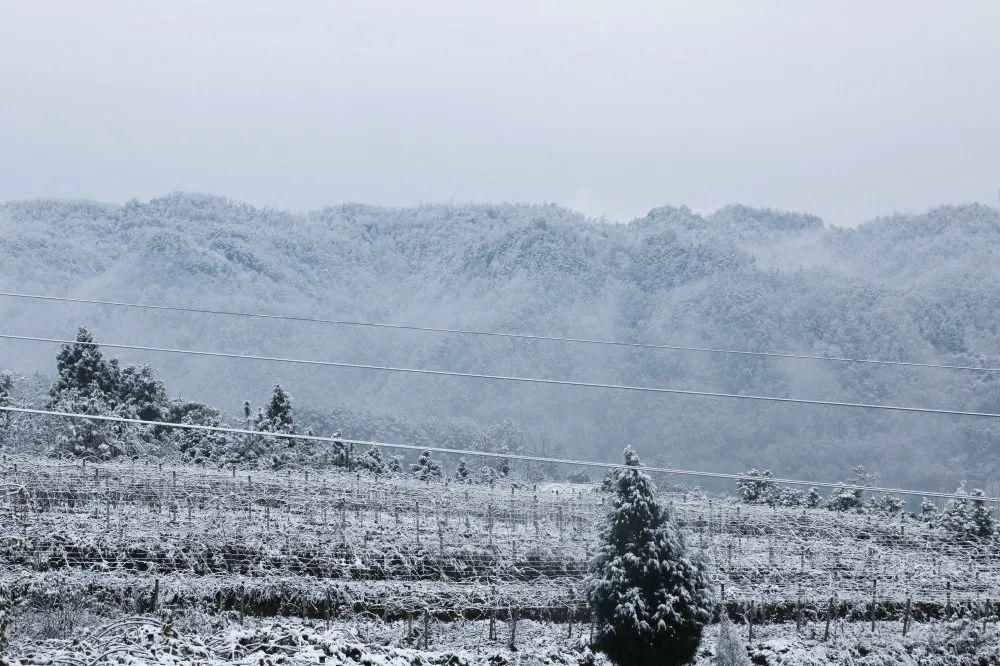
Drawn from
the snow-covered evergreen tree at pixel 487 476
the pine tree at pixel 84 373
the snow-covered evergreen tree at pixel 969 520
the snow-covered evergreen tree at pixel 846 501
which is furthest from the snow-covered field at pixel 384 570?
the pine tree at pixel 84 373

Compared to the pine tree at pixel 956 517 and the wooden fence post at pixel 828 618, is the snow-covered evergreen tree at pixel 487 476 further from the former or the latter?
the wooden fence post at pixel 828 618

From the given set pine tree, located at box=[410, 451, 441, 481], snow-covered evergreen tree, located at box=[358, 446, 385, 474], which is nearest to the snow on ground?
pine tree, located at box=[410, 451, 441, 481]

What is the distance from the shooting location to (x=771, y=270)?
6172 centimetres

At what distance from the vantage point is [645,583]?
1209 centimetres

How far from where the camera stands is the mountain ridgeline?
127 ft

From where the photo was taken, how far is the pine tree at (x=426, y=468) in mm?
26184

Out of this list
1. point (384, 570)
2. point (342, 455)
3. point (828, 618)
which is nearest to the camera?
point (828, 618)

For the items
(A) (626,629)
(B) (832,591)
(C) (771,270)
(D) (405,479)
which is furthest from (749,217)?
(A) (626,629)

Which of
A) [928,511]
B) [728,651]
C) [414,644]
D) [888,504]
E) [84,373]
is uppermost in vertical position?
[84,373]

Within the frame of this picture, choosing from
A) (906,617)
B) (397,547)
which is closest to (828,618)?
(906,617)

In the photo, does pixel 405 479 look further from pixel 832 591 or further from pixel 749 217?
pixel 749 217

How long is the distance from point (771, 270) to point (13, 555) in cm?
5282

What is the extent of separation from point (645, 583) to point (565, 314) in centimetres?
5244

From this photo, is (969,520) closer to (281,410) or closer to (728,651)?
(728,651)
